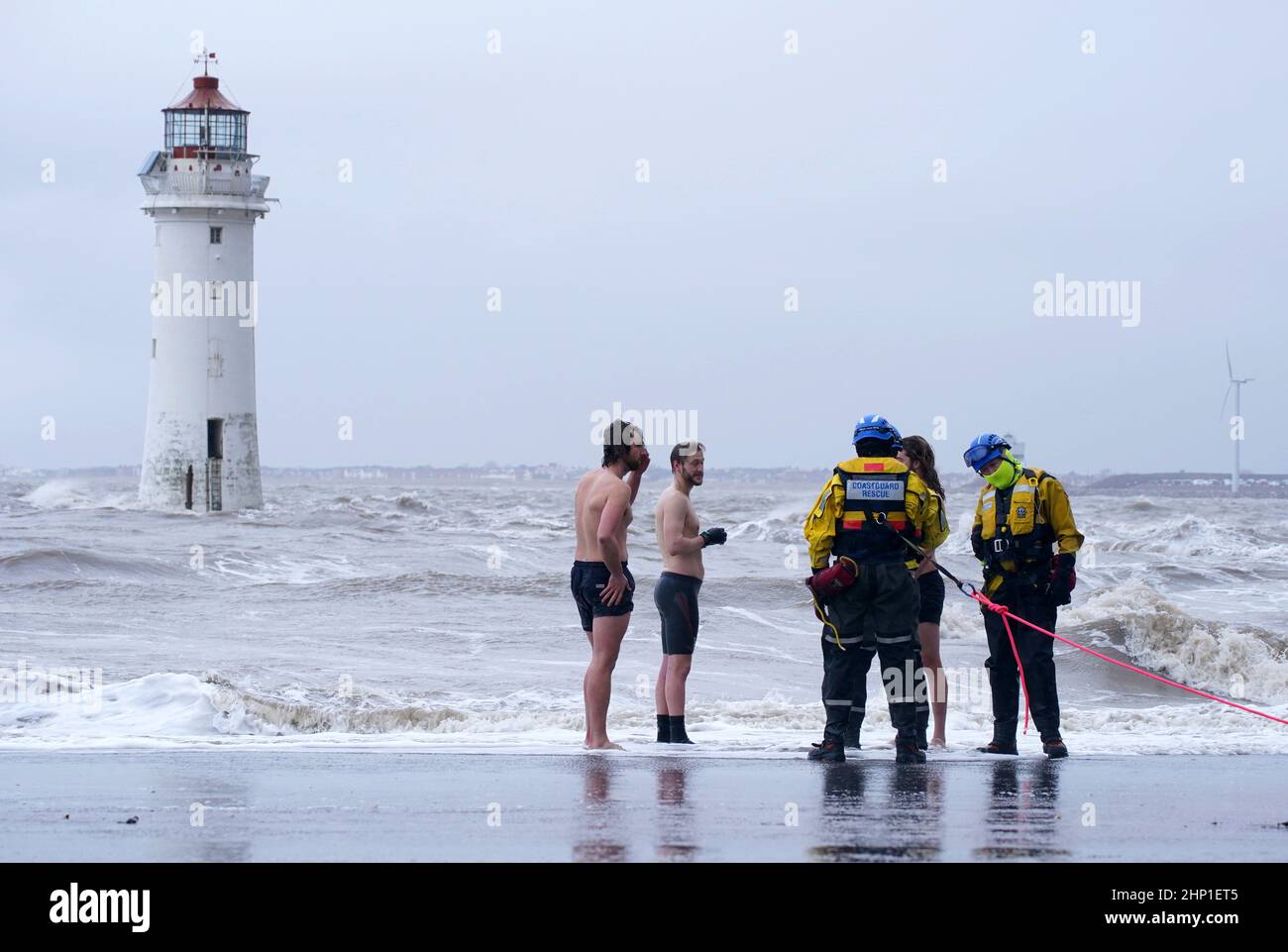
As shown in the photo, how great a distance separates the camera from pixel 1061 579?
8.70 metres

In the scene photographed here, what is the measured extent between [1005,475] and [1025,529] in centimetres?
33

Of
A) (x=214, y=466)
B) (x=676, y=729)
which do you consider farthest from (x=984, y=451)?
(x=214, y=466)

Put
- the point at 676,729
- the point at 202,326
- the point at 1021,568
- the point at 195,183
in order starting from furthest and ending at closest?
A: 1. the point at 195,183
2. the point at 202,326
3. the point at 676,729
4. the point at 1021,568

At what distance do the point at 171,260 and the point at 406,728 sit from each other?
25.9 metres

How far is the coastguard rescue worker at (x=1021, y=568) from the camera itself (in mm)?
8766

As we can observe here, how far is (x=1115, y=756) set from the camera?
9156 mm

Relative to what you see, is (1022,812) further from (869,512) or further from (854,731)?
(854,731)

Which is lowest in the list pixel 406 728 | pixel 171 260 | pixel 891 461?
pixel 406 728

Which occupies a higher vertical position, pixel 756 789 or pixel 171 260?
pixel 171 260

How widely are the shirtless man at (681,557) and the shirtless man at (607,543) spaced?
24cm

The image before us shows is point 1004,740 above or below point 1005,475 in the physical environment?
below
